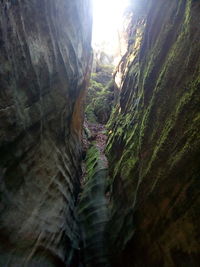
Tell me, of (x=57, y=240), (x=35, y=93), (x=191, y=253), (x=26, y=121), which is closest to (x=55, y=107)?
(x=35, y=93)

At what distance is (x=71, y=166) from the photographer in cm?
911

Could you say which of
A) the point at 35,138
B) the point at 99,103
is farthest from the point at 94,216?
the point at 99,103

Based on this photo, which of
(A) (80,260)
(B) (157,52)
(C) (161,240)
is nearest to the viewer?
(C) (161,240)

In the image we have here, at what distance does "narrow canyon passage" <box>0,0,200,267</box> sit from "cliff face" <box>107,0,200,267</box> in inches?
0.9

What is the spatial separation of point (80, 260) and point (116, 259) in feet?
4.88

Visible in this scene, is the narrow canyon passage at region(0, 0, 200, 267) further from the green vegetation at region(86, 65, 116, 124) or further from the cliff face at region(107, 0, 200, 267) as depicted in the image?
the green vegetation at region(86, 65, 116, 124)

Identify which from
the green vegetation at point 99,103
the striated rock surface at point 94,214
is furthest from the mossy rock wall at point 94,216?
the green vegetation at point 99,103

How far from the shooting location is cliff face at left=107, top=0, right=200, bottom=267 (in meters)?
4.14

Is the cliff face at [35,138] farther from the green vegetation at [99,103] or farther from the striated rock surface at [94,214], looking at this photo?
the green vegetation at [99,103]

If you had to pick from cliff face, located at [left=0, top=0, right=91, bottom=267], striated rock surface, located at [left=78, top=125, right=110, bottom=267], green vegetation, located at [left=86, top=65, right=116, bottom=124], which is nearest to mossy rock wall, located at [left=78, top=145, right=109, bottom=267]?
striated rock surface, located at [left=78, top=125, right=110, bottom=267]

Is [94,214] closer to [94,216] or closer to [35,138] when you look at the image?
[94,216]

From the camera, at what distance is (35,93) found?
584 centimetres

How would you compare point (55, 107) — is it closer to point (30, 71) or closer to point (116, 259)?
point (30, 71)

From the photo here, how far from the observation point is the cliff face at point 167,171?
4.14m
